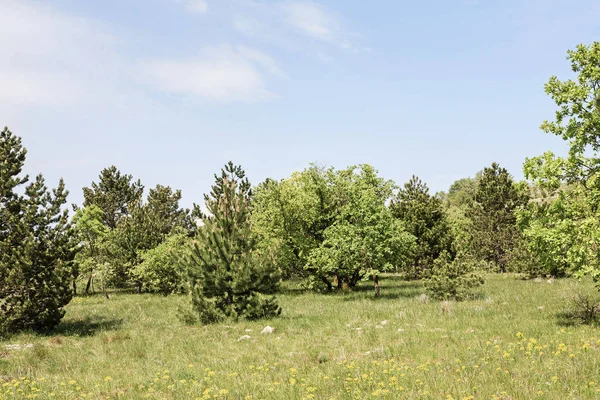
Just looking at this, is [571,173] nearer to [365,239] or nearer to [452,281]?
[452,281]

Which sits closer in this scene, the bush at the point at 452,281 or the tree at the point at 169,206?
the bush at the point at 452,281

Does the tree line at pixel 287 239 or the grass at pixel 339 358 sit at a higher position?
the tree line at pixel 287 239

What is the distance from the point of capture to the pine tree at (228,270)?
58.8ft

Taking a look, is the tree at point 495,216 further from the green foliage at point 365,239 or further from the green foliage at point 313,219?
the green foliage at point 365,239

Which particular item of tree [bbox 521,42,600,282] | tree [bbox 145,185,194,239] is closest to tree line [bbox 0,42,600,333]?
tree [bbox 521,42,600,282]

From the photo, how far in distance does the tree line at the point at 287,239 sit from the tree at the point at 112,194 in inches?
634

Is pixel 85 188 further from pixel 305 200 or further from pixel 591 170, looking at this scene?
pixel 591 170

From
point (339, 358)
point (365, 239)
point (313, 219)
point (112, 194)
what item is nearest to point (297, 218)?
point (313, 219)

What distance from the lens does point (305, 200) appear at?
1271 inches

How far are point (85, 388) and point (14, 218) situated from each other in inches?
523

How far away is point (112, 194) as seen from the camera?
59.5 metres

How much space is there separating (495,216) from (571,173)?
3435cm

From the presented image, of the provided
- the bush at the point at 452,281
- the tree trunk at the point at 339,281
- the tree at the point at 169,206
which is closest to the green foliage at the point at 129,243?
the tree at the point at 169,206

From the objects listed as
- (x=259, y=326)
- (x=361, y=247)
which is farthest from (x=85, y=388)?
(x=361, y=247)
